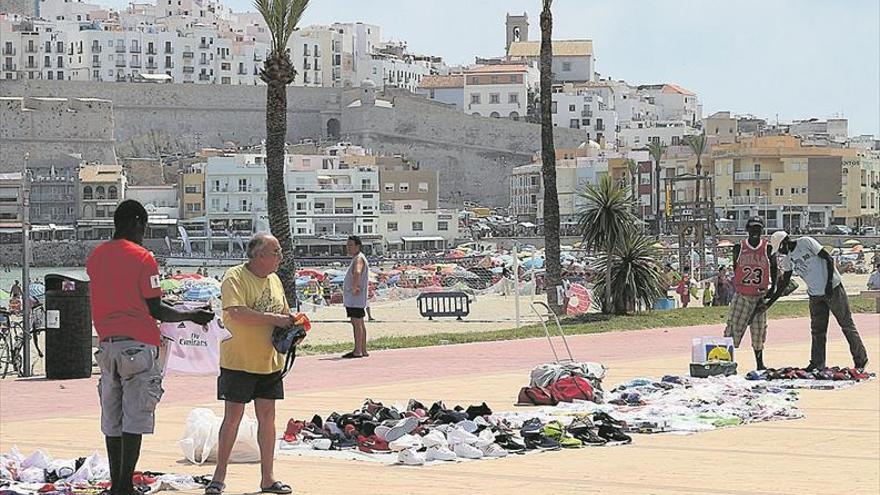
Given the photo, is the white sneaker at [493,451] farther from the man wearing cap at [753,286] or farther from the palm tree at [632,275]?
the palm tree at [632,275]

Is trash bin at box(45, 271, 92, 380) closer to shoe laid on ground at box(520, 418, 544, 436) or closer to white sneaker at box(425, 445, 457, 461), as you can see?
shoe laid on ground at box(520, 418, 544, 436)

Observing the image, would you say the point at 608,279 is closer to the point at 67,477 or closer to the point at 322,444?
the point at 322,444

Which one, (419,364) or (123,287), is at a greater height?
(123,287)

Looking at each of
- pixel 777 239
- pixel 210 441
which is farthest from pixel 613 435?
pixel 777 239

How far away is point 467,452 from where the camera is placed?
27.6 feet

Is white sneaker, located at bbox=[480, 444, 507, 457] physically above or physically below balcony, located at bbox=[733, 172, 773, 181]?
below

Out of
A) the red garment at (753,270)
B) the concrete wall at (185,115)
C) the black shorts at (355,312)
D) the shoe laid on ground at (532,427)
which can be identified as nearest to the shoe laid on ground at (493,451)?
the shoe laid on ground at (532,427)

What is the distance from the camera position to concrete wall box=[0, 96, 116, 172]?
10481 cm

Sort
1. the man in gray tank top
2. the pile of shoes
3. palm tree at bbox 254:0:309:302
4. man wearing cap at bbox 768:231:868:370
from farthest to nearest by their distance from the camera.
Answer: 1. palm tree at bbox 254:0:309:302
2. the man in gray tank top
3. man wearing cap at bbox 768:231:868:370
4. the pile of shoes

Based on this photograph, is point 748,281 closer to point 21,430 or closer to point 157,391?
point 21,430

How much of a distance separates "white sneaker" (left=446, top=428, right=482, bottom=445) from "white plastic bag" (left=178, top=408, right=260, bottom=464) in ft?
3.50

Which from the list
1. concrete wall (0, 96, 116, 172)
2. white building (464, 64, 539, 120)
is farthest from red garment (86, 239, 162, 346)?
white building (464, 64, 539, 120)

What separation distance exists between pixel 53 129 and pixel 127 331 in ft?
338

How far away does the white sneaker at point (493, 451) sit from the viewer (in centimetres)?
851
